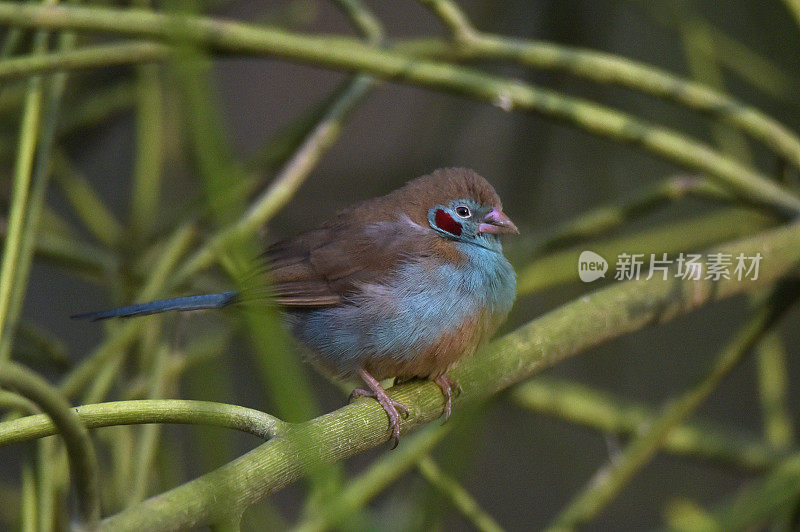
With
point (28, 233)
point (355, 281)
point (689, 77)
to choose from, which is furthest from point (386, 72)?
point (689, 77)

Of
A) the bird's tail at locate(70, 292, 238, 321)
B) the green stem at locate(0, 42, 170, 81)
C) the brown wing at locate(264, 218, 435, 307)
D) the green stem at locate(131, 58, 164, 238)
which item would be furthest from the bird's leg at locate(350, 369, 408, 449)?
the green stem at locate(131, 58, 164, 238)

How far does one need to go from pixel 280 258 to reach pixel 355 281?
9.5 inches

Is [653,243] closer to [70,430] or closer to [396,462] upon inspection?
[396,462]

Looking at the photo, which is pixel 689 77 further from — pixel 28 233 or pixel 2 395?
pixel 2 395

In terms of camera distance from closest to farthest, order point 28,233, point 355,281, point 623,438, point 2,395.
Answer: point 2,395, point 28,233, point 355,281, point 623,438

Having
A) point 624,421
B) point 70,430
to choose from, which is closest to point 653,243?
point 624,421

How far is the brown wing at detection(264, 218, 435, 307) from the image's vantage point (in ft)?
7.88

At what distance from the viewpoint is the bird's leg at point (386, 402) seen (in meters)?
1.74

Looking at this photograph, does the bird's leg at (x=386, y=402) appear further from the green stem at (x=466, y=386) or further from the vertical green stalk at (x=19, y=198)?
the vertical green stalk at (x=19, y=198)

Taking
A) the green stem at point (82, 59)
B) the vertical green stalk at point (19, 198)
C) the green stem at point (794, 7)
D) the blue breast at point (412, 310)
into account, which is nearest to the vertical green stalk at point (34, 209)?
the vertical green stalk at point (19, 198)

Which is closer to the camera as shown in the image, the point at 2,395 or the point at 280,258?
the point at 2,395

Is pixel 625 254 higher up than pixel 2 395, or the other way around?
pixel 2 395

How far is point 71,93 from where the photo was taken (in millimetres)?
3748

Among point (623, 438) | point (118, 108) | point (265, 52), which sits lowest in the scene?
point (623, 438)
